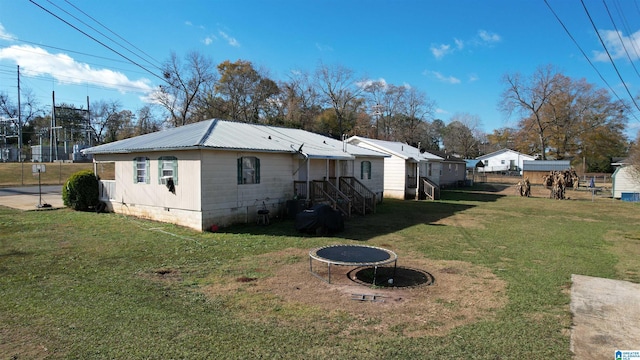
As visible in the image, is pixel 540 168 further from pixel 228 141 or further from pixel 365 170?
pixel 228 141

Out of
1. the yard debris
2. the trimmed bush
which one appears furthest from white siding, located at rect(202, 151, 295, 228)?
the yard debris

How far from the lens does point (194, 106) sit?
45.2 m

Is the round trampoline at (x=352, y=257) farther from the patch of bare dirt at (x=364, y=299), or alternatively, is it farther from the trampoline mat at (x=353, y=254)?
the patch of bare dirt at (x=364, y=299)

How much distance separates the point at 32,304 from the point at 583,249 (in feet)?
39.3

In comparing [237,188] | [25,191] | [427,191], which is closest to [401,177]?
[427,191]

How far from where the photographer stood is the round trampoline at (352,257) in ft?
22.1

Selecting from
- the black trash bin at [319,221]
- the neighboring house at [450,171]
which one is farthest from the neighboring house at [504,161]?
the black trash bin at [319,221]

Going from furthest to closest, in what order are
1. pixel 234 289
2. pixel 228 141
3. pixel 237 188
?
pixel 237 188 → pixel 228 141 → pixel 234 289

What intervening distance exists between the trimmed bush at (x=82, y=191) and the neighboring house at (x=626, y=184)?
96.8 feet

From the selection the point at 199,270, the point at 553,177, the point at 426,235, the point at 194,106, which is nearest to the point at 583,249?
the point at 426,235

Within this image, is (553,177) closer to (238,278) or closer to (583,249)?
(583,249)

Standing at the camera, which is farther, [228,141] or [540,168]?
[540,168]

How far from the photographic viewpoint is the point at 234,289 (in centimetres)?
630

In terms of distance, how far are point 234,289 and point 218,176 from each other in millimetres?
6359
